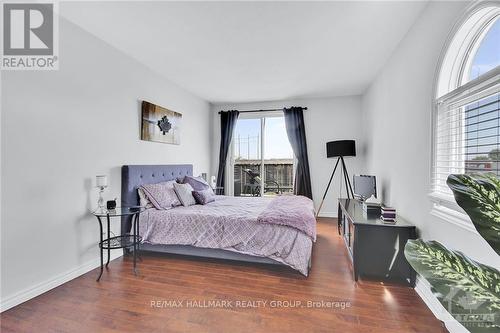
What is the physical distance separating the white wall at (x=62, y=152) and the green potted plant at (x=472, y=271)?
9.23 ft

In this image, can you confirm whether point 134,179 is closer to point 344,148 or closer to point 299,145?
point 299,145

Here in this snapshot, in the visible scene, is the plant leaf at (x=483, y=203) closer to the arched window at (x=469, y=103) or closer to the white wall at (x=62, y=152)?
the arched window at (x=469, y=103)

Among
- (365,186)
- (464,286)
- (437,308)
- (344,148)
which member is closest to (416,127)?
(365,186)

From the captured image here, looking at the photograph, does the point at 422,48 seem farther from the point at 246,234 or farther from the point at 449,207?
the point at 246,234

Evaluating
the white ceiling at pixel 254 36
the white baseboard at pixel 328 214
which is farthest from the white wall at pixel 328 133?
the white ceiling at pixel 254 36

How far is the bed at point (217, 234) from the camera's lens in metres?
2.51

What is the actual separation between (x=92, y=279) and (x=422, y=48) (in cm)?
396

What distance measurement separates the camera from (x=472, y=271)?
765 millimetres

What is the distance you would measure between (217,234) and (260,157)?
3.18 meters

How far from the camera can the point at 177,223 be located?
2900 mm

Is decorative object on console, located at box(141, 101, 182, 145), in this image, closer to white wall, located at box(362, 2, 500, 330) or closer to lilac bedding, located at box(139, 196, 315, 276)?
lilac bedding, located at box(139, 196, 315, 276)

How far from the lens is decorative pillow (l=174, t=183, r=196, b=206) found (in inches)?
134

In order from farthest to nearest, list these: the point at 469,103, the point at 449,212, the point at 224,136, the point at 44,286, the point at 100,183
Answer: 1. the point at 224,136
2. the point at 100,183
3. the point at 44,286
4. the point at 449,212
5. the point at 469,103

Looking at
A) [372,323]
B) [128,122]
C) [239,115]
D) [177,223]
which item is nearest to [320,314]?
[372,323]
